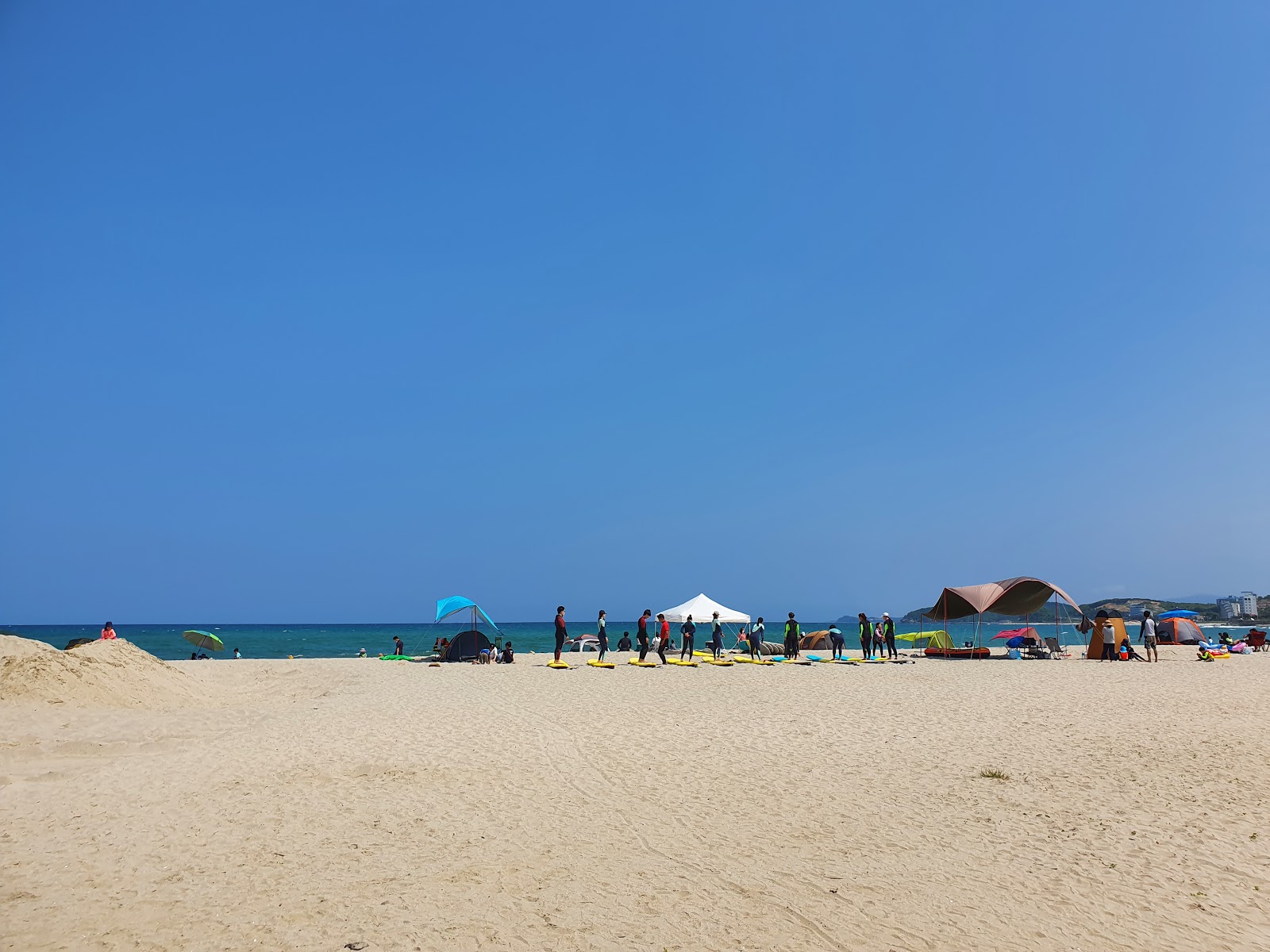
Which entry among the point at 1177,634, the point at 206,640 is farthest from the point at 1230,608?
the point at 206,640

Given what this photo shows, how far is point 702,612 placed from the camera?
1275 inches

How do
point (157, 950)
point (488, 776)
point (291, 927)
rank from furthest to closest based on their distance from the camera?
point (488, 776)
point (291, 927)
point (157, 950)

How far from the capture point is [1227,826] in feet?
23.2

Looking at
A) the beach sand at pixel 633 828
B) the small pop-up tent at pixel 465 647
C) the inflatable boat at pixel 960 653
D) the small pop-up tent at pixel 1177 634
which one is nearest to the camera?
the beach sand at pixel 633 828

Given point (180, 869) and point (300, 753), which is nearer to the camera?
point (180, 869)

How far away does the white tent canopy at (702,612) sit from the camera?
32.2 metres

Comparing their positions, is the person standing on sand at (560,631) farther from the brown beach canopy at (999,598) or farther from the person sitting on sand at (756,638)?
the brown beach canopy at (999,598)

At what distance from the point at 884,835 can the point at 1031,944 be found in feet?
6.88

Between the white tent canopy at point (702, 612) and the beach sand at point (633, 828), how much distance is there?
58.0ft

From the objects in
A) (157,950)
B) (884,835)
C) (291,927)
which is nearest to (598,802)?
(884,835)

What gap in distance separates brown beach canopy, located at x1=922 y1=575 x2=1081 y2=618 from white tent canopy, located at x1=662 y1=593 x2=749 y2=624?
7538 mm

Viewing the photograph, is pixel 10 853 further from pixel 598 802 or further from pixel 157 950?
pixel 598 802

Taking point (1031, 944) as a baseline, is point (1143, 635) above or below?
above

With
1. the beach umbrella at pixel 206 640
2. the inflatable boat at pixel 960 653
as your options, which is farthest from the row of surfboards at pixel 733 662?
the beach umbrella at pixel 206 640
